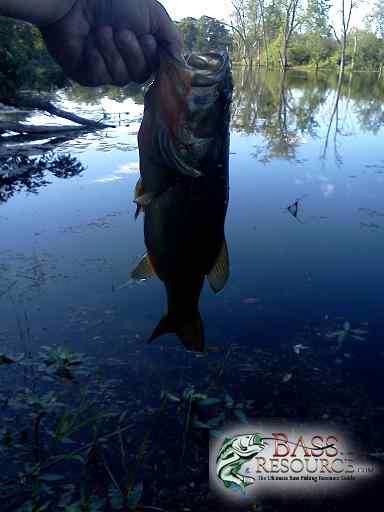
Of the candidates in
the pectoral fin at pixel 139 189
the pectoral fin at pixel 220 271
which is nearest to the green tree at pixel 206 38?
the pectoral fin at pixel 139 189

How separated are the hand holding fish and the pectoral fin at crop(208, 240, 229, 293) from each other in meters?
0.86

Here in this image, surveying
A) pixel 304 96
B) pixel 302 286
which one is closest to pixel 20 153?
pixel 302 286

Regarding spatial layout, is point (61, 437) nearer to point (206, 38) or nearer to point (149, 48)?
point (149, 48)

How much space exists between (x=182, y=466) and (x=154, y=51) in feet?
9.21

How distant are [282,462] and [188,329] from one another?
179 cm

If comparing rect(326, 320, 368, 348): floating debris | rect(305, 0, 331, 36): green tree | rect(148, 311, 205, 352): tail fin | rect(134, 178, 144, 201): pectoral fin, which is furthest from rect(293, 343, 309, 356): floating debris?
rect(305, 0, 331, 36): green tree

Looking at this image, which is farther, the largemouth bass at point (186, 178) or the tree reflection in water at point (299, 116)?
the tree reflection in water at point (299, 116)

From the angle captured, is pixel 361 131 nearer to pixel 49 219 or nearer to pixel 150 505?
pixel 49 219

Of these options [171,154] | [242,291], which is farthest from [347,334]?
[171,154]

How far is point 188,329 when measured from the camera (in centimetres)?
235

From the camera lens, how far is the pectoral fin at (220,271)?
7.24 ft

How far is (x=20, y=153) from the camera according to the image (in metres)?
12.3

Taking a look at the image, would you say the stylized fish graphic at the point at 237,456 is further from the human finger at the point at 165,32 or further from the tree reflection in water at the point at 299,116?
the tree reflection in water at the point at 299,116

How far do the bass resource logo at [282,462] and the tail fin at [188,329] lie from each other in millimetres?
1500
